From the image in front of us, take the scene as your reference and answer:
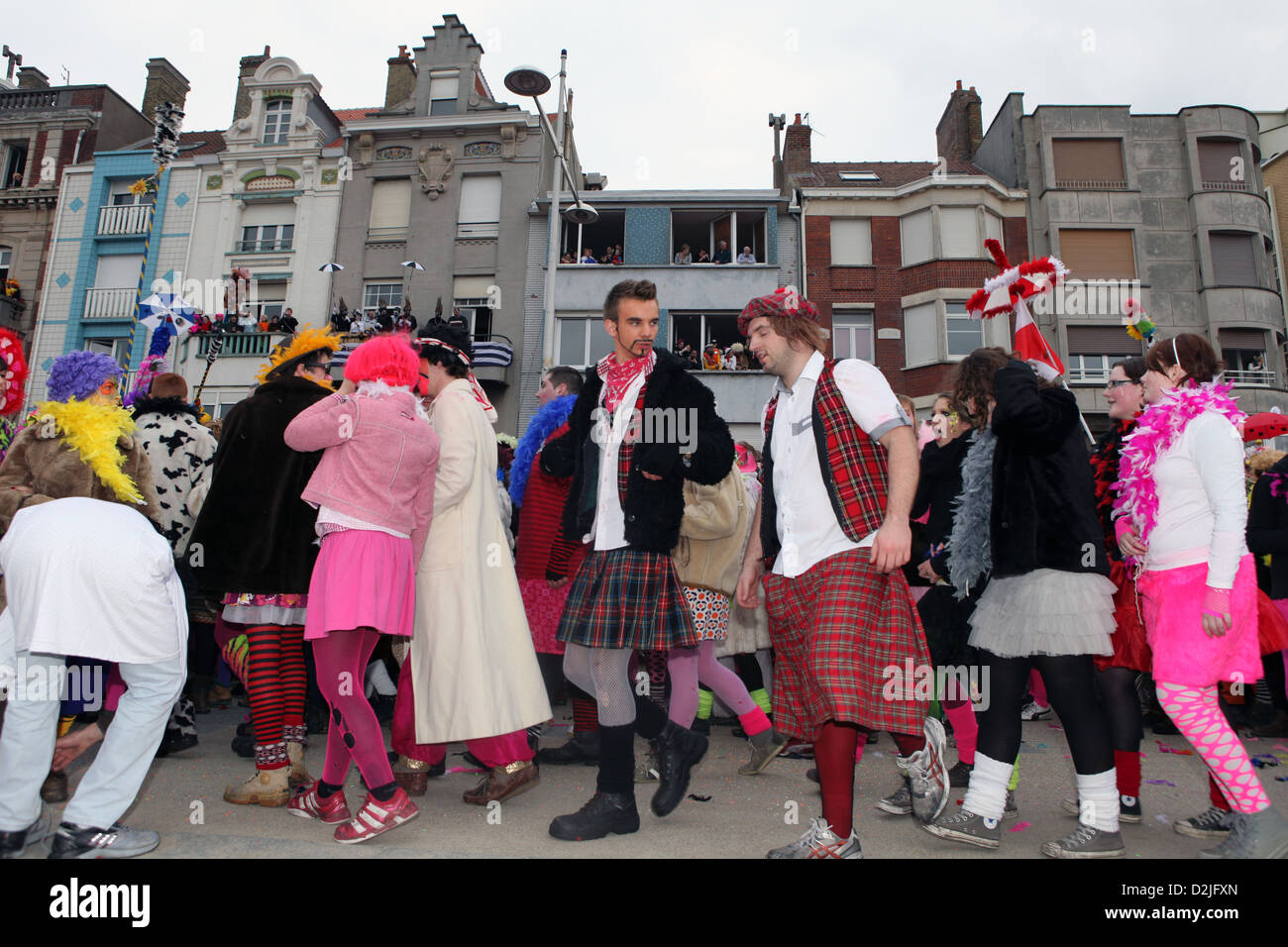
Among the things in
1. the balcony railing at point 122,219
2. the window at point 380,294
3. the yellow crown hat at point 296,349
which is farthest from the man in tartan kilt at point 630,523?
the balcony railing at point 122,219

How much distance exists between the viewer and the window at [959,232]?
23938 millimetres

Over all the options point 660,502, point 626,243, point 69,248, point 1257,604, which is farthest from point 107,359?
point 69,248

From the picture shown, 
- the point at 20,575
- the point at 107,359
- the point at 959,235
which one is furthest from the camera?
the point at 959,235

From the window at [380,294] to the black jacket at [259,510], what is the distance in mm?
21359

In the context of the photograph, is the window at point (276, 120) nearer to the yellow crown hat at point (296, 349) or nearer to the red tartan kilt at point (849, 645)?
the yellow crown hat at point (296, 349)

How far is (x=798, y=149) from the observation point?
26500mm

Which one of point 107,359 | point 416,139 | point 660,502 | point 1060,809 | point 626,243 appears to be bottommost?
point 1060,809

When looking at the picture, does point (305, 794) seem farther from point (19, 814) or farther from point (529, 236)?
point (529, 236)

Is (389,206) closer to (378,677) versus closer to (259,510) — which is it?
(378,677)

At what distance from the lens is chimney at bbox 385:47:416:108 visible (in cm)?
2745

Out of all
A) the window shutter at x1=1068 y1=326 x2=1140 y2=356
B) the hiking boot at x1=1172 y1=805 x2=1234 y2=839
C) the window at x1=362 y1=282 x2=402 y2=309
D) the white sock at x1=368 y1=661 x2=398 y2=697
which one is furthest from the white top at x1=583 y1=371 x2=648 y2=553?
the window shutter at x1=1068 y1=326 x2=1140 y2=356

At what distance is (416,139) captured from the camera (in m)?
25.1

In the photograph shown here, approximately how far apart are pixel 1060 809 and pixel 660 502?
2.58 m

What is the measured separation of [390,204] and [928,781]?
2508 centimetres
